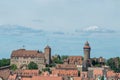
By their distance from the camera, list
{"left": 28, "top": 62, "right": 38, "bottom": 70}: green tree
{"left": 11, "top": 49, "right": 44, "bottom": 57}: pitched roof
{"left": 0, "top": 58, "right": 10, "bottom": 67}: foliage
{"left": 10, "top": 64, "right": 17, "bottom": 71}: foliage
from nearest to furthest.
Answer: {"left": 28, "top": 62, "right": 38, "bottom": 70}: green tree → {"left": 10, "top": 64, "right": 17, "bottom": 71}: foliage → {"left": 11, "top": 49, "right": 44, "bottom": 57}: pitched roof → {"left": 0, "top": 58, "right": 10, "bottom": 67}: foliage

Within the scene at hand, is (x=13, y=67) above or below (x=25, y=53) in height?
below

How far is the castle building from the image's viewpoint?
13932cm

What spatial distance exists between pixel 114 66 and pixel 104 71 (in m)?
17.9

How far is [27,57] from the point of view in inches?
5659

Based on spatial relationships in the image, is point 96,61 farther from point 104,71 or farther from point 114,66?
point 104,71

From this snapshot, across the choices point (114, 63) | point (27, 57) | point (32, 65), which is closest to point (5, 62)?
point (27, 57)

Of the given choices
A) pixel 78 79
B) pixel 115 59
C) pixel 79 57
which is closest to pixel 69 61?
pixel 79 57

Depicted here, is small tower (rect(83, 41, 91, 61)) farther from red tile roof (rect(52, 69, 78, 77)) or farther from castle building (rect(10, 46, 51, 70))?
red tile roof (rect(52, 69, 78, 77))

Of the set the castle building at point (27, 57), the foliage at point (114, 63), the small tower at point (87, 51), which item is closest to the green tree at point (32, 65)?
the castle building at point (27, 57)

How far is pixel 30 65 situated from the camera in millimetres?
136625

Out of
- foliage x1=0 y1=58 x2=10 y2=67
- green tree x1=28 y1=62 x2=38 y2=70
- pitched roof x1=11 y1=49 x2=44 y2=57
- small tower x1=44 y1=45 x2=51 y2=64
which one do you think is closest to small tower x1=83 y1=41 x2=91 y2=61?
small tower x1=44 y1=45 x2=51 y2=64

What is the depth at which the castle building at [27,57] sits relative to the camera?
457ft

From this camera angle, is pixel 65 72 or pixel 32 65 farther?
pixel 32 65

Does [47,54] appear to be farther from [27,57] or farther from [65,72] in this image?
[65,72]
